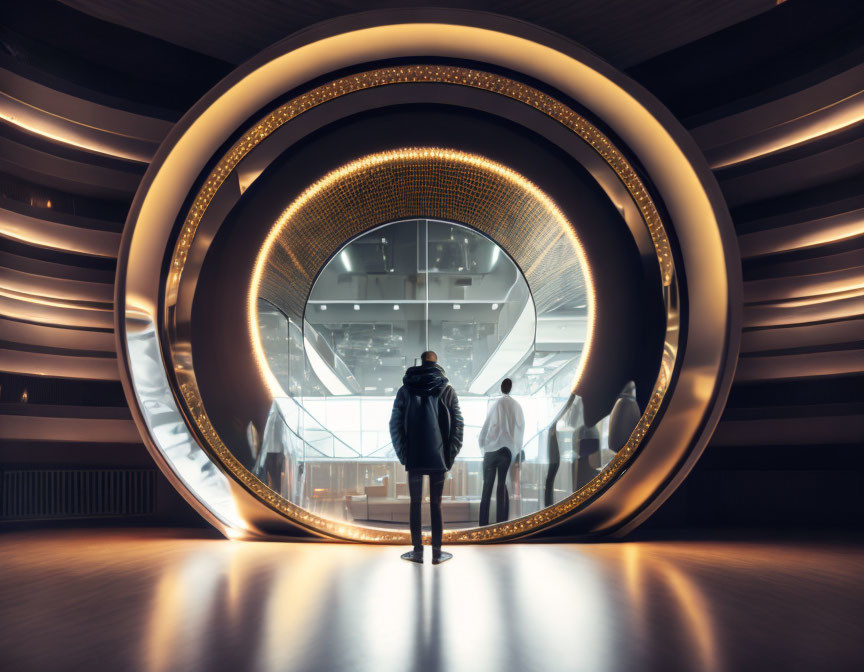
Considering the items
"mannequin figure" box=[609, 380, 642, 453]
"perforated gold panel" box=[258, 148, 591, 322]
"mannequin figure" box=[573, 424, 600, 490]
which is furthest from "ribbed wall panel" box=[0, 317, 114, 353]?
"mannequin figure" box=[609, 380, 642, 453]

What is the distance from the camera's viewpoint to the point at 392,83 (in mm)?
5184

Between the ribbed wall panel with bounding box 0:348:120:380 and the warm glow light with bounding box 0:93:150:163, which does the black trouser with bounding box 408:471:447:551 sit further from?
the warm glow light with bounding box 0:93:150:163

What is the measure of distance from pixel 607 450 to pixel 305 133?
3605mm

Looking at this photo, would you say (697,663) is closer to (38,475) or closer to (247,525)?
(247,525)

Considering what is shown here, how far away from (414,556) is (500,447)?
1.62 metres

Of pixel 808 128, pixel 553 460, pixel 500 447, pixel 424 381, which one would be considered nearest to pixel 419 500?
pixel 424 381

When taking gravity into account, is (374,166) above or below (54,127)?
below

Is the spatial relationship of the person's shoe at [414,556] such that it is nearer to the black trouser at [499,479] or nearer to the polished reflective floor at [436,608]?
the polished reflective floor at [436,608]

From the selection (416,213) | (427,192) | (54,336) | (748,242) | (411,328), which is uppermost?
(427,192)

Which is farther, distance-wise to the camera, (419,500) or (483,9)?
(483,9)

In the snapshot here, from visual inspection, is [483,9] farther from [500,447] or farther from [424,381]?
[500,447]

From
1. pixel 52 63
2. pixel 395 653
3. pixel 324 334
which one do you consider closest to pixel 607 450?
pixel 395 653

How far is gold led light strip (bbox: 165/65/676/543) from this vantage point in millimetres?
4938

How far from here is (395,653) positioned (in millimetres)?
2434
